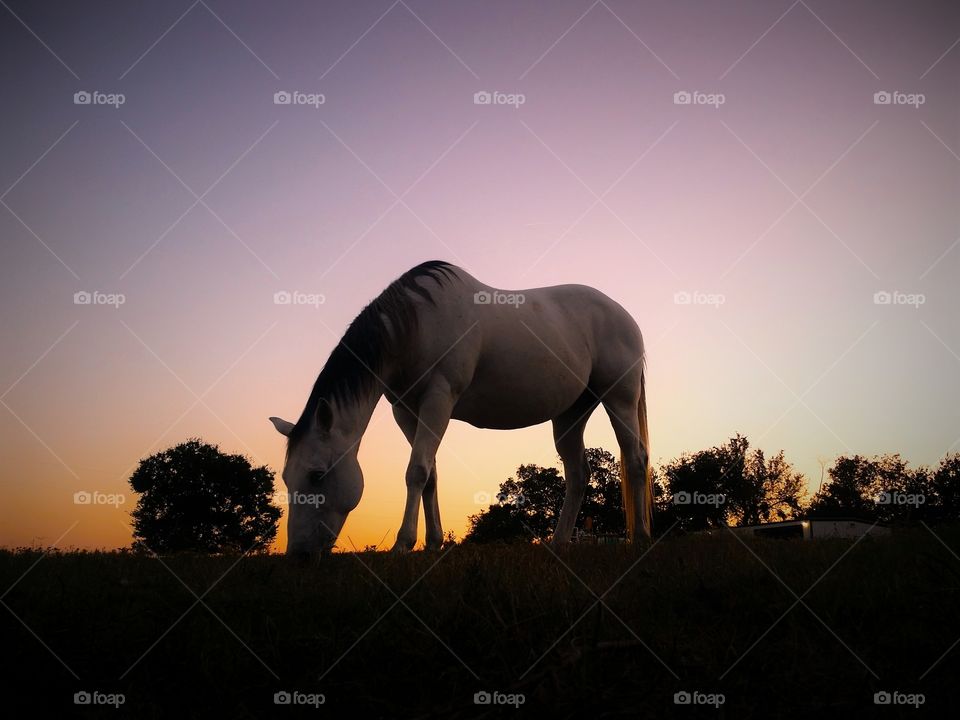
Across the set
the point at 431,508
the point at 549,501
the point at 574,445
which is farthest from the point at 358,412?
the point at 549,501

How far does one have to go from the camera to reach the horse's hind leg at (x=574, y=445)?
34.6 feet

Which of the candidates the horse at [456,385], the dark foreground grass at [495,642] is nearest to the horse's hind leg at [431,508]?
the horse at [456,385]

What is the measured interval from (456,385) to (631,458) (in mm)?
3587

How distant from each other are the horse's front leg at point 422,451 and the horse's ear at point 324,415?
1.14 meters

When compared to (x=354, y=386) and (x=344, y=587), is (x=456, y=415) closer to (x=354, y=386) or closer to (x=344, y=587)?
(x=354, y=386)

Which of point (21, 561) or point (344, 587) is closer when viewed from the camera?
point (344, 587)

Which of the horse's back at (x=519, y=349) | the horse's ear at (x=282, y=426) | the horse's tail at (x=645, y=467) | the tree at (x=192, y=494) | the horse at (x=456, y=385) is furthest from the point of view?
the tree at (x=192, y=494)

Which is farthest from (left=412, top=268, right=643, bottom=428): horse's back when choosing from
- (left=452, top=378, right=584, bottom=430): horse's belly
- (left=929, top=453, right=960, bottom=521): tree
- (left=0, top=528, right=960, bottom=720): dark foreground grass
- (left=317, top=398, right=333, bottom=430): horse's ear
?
(left=929, top=453, right=960, bottom=521): tree

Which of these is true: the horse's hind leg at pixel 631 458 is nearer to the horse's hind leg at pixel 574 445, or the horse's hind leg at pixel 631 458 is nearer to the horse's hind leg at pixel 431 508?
the horse's hind leg at pixel 574 445

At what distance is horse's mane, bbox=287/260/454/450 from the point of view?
7.32 m

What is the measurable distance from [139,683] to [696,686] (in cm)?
240

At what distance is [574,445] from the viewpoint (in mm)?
10797

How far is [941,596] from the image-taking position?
3.92 m

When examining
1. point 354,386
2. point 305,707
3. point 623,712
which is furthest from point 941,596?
Answer: point 354,386
